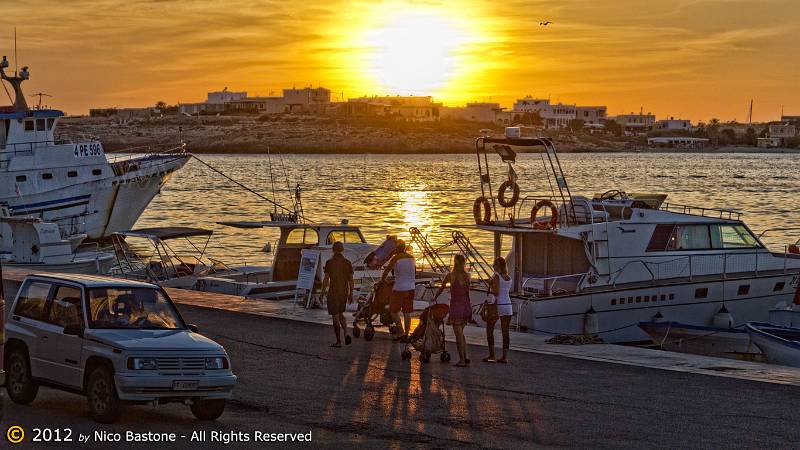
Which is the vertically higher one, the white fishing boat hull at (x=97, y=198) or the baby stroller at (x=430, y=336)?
the baby stroller at (x=430, y=336)

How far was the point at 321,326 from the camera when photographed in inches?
894

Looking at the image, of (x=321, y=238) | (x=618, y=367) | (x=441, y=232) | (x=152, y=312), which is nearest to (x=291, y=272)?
(x=321, y=238)

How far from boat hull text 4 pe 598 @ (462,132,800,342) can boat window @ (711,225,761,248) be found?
30 millimetres

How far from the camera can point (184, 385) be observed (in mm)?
13547

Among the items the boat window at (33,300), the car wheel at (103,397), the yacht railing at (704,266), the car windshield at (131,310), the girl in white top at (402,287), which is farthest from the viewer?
the yacht railing at (704,266)

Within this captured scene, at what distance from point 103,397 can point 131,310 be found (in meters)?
1.34

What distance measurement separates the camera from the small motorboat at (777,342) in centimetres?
2242

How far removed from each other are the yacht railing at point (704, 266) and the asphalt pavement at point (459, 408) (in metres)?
9.00

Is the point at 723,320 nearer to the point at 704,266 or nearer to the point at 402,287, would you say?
the point at 704,266

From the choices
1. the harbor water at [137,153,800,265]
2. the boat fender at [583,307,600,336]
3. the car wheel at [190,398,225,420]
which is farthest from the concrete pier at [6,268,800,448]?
the harbor water at [137,153,800,265]

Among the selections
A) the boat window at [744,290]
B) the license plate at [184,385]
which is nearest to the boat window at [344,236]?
the boat window at [744,290]

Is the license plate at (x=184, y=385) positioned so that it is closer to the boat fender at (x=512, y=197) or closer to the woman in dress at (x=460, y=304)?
the woman in dress at (x=460, y=304)

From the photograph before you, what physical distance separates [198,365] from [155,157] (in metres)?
49.0

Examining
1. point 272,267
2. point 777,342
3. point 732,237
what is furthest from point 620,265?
point 272,267
